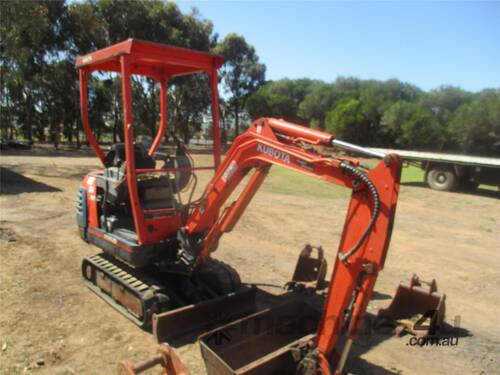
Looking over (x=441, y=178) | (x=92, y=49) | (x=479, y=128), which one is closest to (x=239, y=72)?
(x=92, y=49)

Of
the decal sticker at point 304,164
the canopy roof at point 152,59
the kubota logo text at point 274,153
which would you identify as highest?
the canopy roof at point 152,59

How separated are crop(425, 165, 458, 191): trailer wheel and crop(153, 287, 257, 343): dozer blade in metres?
13.4

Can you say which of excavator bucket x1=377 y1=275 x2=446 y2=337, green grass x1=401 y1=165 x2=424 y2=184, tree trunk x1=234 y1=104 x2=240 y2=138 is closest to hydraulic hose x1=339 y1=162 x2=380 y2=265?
excavator bucket x1=377 y1=275 x2=446 y2=337

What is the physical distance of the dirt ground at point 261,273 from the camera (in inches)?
168

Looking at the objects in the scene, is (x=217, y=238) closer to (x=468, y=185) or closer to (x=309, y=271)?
(x=309, y=271)

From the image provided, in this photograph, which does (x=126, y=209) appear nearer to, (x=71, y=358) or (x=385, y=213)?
(x=71, y=358)

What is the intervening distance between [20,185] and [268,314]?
11226 millimetres

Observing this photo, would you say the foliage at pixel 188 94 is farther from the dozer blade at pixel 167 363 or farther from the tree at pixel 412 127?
the dozer blade at pixel 167 363

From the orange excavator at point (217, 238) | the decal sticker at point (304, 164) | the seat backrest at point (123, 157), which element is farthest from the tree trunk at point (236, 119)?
the decal sticker at point (304, 164)

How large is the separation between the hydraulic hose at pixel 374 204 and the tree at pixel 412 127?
29.6m

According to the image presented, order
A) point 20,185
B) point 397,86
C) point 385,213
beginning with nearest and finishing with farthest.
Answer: point 385,213 < point 20,185 < point 397,86

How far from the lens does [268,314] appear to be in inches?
170

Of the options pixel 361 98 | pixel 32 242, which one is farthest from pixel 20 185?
pixel 361 98

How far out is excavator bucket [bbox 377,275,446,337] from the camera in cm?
479
